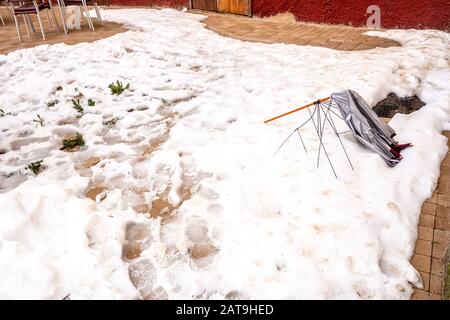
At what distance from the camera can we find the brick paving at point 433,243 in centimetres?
183

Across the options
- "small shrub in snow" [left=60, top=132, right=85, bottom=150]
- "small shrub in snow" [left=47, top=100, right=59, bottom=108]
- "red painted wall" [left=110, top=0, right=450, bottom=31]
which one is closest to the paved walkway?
"red painted wall" [left=110, top=0, right=450, bottom=31]

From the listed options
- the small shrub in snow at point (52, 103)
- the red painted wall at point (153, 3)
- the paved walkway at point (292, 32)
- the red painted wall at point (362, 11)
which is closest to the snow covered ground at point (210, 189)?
the small shrub in snow at point (52, 103)

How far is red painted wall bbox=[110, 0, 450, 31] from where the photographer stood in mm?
5539

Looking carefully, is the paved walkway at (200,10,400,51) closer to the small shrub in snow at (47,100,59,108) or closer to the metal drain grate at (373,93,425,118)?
the metal drain grate at (373,93,425,118)

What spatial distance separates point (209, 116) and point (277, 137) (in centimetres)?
87

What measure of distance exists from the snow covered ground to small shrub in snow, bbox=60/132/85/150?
0.10 m

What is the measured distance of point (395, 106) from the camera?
372cm

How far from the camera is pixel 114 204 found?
2.48m

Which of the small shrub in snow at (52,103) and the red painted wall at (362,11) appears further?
the red painted wall at (362,11)

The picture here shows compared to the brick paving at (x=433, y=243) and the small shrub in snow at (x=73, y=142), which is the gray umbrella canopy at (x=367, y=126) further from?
the small shrub in snow at (x=73, y=142)

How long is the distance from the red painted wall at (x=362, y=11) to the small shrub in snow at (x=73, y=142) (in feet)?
17.9

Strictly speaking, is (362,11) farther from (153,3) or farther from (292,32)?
(153,3)

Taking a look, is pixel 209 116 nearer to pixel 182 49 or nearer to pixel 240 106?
pixel 240 106

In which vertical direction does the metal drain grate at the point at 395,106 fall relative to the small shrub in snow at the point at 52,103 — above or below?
below
